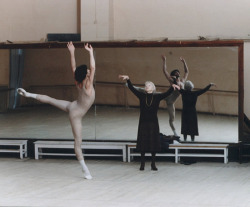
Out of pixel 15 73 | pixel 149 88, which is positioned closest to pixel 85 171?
pixel 149 88

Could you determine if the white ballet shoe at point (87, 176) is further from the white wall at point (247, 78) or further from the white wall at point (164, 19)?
the white wall at point (247, 78)

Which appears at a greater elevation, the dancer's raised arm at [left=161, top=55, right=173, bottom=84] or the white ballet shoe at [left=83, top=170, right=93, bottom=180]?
the dancer's raised arm at [left=161, top=55, right=173, bottom=84]

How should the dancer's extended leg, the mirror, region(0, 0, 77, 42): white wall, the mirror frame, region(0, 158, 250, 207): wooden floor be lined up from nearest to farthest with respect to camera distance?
region(0, 158, 250, 207): wooden floor
the dancer's extended leg
the mirror frame
the mirror
region(0, 0, 77, 42): white wall

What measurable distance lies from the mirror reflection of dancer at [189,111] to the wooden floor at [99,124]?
9 cm

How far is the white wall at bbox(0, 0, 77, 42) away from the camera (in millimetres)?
13789

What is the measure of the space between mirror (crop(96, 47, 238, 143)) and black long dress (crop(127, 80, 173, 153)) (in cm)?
62

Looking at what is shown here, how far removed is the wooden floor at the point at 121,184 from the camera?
9.24 metres

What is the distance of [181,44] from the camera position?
12.2 m

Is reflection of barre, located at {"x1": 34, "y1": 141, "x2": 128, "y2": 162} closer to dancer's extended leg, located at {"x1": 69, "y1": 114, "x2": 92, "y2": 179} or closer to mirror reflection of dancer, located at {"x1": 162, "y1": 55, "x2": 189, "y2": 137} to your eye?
mirror reflection of dancer, located at {"x1": 162, "y1": 55, "x2": 189, "y2": 137}

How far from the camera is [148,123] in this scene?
11.6 metres

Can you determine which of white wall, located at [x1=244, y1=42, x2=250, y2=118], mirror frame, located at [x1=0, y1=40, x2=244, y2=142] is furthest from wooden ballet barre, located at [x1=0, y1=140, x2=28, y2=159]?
white wall, located at [x1=244, y1=42, x2=250, y2=118]

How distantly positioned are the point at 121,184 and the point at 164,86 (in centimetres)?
258

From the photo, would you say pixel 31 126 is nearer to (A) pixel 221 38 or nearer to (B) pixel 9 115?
(B) pixel 9 115

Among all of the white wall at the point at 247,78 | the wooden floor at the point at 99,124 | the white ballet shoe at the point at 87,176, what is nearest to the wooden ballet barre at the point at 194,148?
the wooden floor at the point at 99,124
